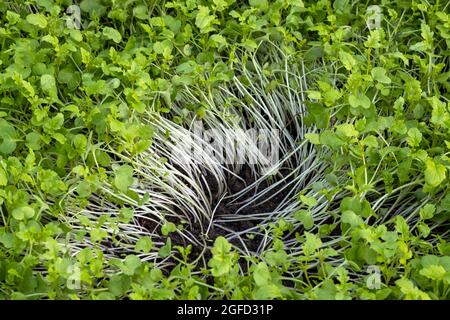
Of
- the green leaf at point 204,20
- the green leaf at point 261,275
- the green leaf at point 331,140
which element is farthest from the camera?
the green leaf at point 204,20

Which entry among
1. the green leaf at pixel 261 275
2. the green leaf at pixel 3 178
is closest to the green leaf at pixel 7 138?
the green leaf at pixel 3 178

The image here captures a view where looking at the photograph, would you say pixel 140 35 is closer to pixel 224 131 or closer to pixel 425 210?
pixel 224 131

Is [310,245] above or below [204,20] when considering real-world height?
below

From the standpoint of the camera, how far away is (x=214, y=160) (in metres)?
2.28

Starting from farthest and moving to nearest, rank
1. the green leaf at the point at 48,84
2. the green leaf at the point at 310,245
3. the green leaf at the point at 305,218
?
the green leaf at the point at 48,84, the green leaf at the point at 305,218, the green leaf at the point at 310,245

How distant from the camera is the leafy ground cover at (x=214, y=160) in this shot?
1761 millimetres

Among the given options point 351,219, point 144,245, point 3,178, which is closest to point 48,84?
point 3,178

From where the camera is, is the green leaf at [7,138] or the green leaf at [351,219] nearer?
the green leaf at [351,219]

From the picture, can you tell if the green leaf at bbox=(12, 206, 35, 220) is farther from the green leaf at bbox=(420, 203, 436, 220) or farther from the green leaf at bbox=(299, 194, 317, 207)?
the green leaf at bbox=(420, 203, 436, 220)

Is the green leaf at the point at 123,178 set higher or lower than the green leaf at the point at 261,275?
higher

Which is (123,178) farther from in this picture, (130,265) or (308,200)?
(308,200)

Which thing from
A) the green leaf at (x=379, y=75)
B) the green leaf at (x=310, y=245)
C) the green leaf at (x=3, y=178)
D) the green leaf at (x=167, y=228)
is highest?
the green leaf at (x=379, y=75)

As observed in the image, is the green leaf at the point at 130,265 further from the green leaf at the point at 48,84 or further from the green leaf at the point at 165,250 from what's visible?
the green leaf at the point at 48,84

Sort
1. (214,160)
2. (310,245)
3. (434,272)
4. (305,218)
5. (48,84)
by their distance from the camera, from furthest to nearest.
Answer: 1. (214,160)
2. (48,84)
3. (305,218)
4. (310,245)
5. (434,272)
